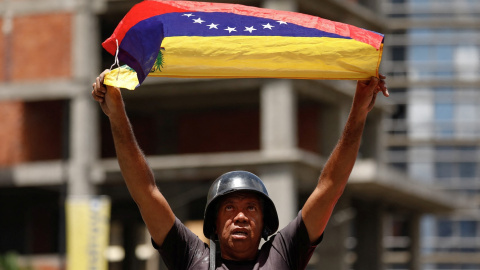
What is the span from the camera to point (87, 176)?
118 feet

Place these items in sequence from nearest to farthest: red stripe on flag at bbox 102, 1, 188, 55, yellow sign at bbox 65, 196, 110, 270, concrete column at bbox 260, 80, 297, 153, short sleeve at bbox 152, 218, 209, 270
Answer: short sleeve at bbox 152, 218, 209, 270 < red stripe on flag at bbox 102, 1, 188, 55 < yellow sign at bbox 65, 196, 110, 270 < concrete column at bbox 260, 80, 297, 153

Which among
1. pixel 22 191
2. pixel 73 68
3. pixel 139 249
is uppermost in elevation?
pixel 73 68

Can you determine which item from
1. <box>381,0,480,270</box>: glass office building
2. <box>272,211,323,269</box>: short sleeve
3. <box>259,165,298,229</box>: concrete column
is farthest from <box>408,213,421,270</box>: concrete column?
<box>272,211,323,269</box>: short sleeve

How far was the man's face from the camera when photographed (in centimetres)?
529

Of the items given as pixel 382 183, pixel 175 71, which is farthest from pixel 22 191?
pixel 175 71

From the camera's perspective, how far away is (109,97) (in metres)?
5.33

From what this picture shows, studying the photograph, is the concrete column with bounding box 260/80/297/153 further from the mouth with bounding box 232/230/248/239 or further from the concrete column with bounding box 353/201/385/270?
the mouth with bounding box 232/230/248/239

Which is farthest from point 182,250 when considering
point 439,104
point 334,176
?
point 439,104

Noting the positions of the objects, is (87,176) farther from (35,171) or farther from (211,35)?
(211,35)

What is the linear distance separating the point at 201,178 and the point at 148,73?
31.1m

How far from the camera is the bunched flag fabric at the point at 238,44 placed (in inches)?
219

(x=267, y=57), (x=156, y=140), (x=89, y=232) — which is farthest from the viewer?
(x=156, y=140)

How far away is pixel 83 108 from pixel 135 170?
103ft

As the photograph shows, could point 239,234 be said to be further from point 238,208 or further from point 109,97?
point 109,97
